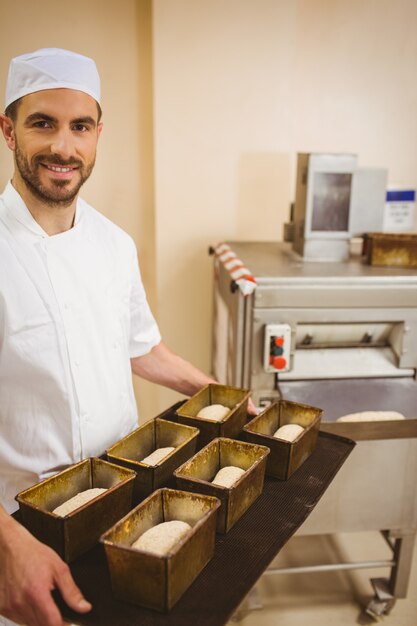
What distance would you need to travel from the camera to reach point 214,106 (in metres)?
2.57

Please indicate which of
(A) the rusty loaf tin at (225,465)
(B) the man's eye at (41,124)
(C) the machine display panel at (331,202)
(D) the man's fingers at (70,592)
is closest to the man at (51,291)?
(B) the man's eye at (41,124)

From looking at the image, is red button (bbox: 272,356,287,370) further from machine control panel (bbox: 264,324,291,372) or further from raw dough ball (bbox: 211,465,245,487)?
raw dough ball (bbox: 211,465,245,487)

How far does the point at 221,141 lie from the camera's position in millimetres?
2619

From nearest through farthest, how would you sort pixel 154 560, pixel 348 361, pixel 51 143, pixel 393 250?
pixel 154 560 < pixel 51 143 < pixel 348 361 < pixel 393 250

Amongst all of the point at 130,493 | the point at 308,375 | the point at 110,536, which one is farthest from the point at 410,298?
the point at 110,536

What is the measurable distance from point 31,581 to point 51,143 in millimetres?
842

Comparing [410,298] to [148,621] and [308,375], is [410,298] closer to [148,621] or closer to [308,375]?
[308,375]

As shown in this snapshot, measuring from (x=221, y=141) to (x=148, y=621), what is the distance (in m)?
2.23

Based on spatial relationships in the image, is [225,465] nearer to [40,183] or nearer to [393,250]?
[40,183]

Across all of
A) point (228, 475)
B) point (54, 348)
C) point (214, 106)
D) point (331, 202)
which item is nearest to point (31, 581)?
point (228, 475)

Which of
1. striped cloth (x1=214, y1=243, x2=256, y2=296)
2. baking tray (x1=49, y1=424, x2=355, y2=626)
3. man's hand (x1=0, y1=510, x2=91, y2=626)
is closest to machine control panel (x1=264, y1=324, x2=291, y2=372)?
striped cloth (x1=214, y1=243, x2=256, y2=296)

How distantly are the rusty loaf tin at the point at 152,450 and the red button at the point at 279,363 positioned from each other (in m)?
0.79

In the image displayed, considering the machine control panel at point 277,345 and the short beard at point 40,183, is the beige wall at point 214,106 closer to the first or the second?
the machine control panel at point 277,345

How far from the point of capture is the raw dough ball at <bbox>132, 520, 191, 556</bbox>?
0.85 m
